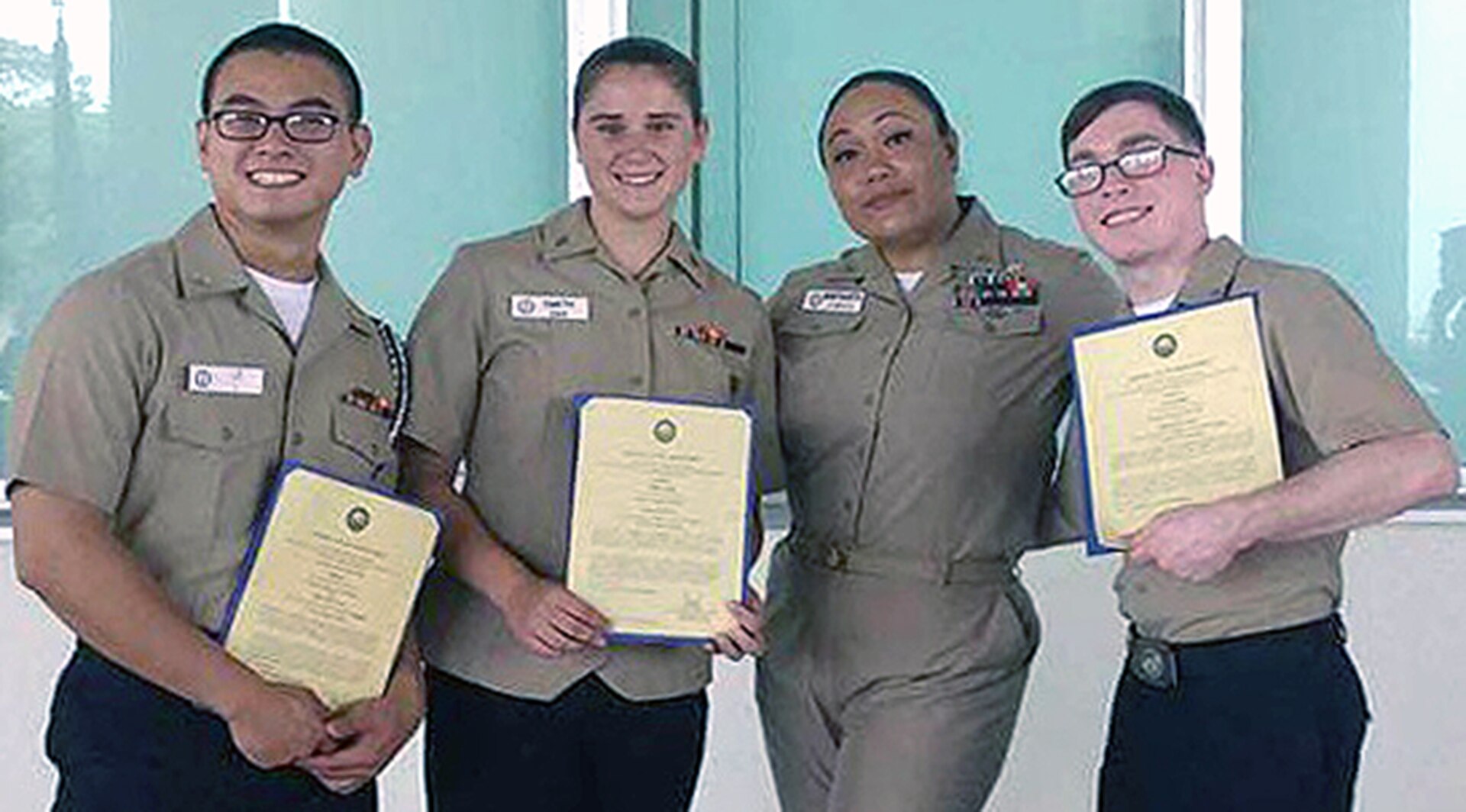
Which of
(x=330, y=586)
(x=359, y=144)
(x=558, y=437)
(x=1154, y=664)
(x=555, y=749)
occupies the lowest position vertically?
(x=555, y=749)

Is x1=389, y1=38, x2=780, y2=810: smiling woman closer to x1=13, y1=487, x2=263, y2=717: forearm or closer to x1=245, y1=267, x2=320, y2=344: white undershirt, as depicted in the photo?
x1=245, y1=267, x2=320, y2=344: white undershirt

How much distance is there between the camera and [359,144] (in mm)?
2309

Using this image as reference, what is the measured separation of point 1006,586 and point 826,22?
1.49 metres

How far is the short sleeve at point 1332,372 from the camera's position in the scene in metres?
2.20

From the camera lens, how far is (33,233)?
12.3 feet

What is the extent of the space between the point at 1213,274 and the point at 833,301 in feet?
2.15

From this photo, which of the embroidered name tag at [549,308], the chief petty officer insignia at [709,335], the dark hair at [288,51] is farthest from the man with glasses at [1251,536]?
the dark hair at [288,51]

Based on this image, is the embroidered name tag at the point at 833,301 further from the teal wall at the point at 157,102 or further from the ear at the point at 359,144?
the teal wall at the point at 157,102

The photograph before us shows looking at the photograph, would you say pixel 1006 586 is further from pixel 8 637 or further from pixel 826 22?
pixel 8 637

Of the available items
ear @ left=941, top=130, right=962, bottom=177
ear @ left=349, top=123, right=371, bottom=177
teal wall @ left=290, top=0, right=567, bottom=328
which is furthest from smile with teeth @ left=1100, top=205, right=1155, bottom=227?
teal wall @ left=290, top=0, right=567, bottom=328

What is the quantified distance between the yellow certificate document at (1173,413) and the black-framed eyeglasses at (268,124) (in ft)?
2.98

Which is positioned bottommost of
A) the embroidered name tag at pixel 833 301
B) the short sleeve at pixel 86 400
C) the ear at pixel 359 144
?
the short sleeve at pixel 86 400

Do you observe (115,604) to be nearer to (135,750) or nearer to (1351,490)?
(135,750)

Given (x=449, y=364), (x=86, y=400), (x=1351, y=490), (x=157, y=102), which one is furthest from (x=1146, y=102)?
(x=157, y=102)
